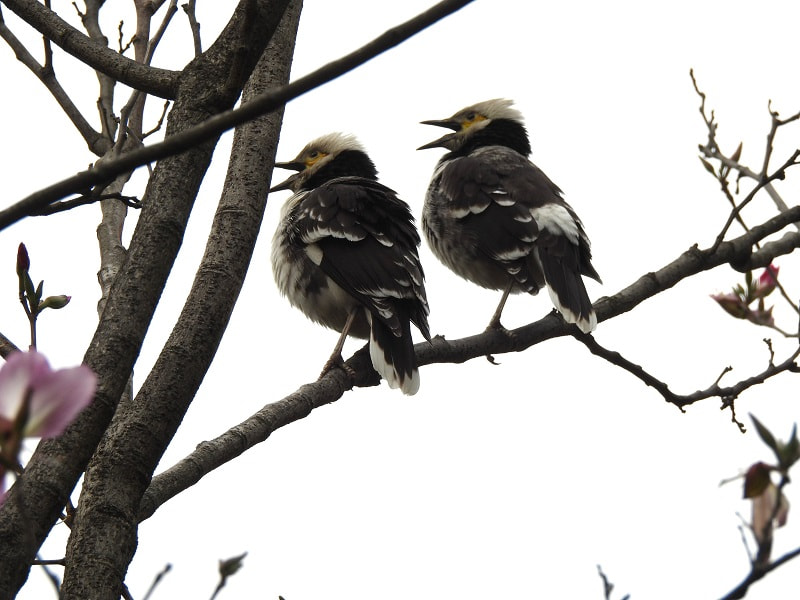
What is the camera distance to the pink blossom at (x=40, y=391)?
3.84ft

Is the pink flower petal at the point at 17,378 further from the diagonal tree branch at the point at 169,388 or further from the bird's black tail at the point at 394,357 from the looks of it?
the bird's black tail at the point at 394,357

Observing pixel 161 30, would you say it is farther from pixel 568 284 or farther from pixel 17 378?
pixel 17 378

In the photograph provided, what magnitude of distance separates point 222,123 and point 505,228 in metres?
4.71

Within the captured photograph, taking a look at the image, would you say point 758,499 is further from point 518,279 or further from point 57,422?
point 518,279

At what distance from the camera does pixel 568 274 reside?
19.1 ft

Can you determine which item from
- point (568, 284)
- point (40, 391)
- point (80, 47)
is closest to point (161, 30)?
point (80, 47)

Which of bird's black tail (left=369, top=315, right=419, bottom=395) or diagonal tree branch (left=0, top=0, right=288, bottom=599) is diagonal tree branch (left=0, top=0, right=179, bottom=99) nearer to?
diagonal tree branch (left=0, top=0, right=288, bottom=599)

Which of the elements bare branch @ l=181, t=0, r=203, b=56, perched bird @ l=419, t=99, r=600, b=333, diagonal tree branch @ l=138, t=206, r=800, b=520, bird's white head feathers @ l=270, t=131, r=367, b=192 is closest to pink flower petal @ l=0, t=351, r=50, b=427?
diagonal tree branch @ l=138, t=206, r=800, b=520

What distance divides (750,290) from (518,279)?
3156 mm

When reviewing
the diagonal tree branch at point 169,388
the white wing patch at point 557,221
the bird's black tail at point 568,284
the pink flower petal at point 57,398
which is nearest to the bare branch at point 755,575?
the pink flower petal at point 57,398

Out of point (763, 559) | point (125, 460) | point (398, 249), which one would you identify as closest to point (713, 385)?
point (398, 249)

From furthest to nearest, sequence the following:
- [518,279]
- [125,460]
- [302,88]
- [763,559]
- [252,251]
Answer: [518,279], [252,251], [125,460], [302,88], [763,559]

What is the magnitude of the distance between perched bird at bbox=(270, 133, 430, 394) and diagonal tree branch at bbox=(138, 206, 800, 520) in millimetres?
158

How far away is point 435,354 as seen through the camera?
4.78 metres
